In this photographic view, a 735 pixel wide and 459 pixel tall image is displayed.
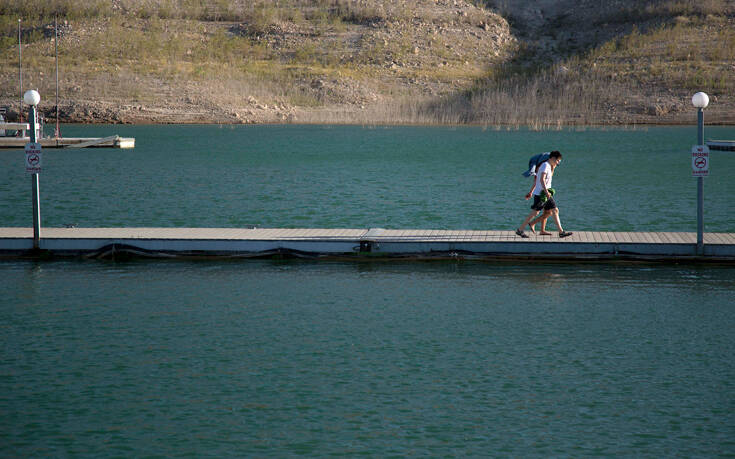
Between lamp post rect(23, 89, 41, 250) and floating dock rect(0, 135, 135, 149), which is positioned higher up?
floating dock rect(0, 135, 135, 149)

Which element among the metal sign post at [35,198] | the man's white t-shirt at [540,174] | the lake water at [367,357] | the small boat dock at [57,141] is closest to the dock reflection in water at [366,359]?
the lake water at [367,357]

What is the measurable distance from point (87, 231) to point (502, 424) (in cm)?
1041

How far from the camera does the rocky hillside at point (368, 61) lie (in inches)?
3816

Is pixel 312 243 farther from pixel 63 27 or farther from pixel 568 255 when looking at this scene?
pixel 63 27

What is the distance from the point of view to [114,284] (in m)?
14.7

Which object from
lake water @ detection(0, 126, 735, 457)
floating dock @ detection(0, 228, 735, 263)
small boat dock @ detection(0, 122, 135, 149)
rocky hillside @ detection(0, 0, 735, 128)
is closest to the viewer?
lake water @ detection(0, 126, 735, 457)

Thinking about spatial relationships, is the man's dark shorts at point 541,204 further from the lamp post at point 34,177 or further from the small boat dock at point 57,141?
the small boat dock at point 57,141

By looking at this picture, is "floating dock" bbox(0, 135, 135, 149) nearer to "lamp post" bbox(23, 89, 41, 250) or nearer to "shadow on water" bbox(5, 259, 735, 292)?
"lamp post" bbox(23, 89, 41, 250)

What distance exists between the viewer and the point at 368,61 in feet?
363

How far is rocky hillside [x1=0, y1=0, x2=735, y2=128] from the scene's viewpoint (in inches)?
3816

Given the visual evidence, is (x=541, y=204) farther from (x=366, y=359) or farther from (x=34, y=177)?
(x=34, y=177)

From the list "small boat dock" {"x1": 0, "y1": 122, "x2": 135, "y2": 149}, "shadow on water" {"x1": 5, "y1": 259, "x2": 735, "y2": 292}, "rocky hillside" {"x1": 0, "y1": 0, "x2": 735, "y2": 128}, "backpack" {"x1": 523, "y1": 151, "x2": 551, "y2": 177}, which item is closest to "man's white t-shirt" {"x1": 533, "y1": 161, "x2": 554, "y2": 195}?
"backpack" {"x1": 523, "y1": 151, "x2": 551, "y2": 177}

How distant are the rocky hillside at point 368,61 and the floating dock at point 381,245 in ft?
240

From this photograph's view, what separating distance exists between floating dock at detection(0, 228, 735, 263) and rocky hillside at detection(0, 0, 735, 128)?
240 feet
